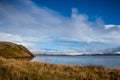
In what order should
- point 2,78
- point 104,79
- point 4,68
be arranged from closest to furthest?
point 2,78, point 104,79, point 4,68

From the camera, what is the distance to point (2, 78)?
12008 mm

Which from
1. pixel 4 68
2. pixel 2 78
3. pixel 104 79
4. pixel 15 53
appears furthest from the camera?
pixel 15 53

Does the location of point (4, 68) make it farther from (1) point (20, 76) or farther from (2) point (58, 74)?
(2) point (58, 74)

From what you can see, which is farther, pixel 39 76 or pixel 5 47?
pixel 5 47

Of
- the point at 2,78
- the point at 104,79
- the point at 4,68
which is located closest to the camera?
the point at 2,78

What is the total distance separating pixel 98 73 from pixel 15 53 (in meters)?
137

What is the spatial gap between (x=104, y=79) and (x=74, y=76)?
181cm

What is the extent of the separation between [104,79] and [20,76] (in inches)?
196

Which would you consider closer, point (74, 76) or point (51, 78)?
point (51, 78)

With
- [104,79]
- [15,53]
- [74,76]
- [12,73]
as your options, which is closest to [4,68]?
[12,73]

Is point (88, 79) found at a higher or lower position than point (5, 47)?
lower

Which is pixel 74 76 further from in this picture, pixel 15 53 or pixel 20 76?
pixel 15 53

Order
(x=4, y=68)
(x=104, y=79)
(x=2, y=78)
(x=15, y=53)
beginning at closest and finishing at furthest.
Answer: (x=2, y=78) → (x=104, y=79) → (x=4, y=68) → (x=15, y=53)

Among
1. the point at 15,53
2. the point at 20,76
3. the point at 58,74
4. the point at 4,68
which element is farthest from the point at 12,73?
the point at 15,53
